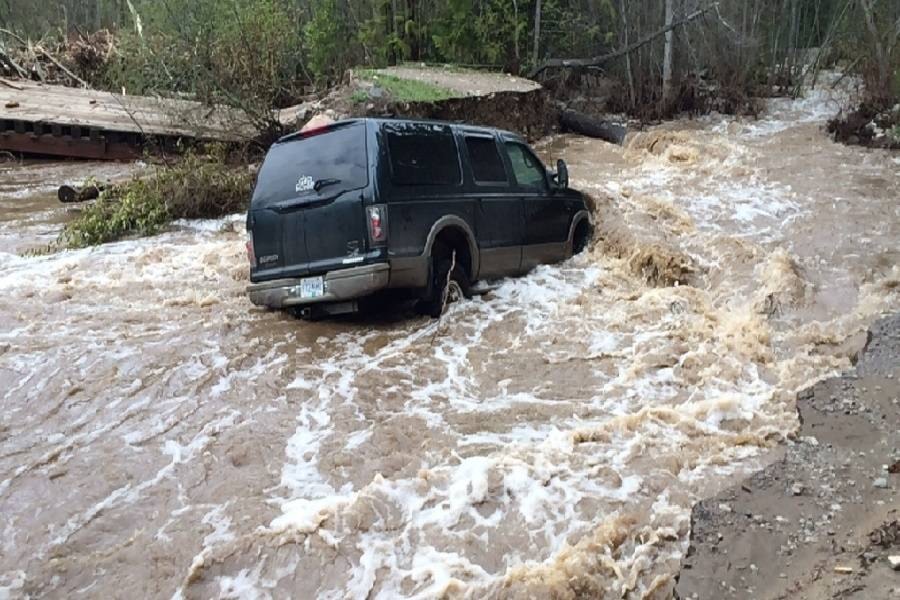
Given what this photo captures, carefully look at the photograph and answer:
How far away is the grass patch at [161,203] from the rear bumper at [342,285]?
5.43 m

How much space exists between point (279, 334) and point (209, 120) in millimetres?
10965

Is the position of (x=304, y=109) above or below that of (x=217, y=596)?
above

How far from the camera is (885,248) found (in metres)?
10.1

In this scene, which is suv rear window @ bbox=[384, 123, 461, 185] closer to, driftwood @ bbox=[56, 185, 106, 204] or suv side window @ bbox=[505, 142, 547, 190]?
suv side window @ bbox=[505, 142, 547, 190]

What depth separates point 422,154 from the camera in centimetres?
786

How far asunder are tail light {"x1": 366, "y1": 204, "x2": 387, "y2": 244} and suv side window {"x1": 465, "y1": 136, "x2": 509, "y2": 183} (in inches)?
66.3

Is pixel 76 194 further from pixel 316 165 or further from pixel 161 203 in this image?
pixel 316 165

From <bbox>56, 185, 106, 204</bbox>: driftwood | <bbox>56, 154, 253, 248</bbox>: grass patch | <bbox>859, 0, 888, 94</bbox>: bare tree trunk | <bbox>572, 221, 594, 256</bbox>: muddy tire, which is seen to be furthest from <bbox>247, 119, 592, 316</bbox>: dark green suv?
<bbox>859, 0, 888, 94</bbox>: bare tree trunk

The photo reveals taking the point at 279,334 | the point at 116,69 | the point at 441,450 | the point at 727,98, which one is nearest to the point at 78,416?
the point at 279,334

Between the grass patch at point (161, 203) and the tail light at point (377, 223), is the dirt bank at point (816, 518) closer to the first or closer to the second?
the tail light at point (377, 223)

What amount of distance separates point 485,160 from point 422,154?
3.74ft

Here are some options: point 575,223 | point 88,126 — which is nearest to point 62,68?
point 88,126

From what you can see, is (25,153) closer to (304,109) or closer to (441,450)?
(304,109)

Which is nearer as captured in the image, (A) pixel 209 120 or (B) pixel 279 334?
(B) pixel 279 334
